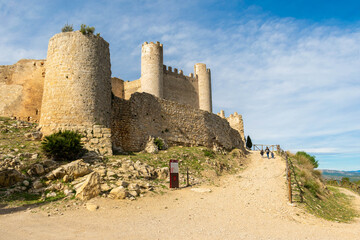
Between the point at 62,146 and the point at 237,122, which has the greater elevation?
the point at 237,122

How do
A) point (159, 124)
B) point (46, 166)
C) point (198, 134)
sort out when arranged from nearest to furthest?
point (46, 166)
point (159, 124)
point (198, 134)

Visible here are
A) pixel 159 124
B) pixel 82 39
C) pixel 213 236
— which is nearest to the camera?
pixel 213 236

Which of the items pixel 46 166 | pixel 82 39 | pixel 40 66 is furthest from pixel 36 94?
pixel 46 166

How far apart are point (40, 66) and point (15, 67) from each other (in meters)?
1.66

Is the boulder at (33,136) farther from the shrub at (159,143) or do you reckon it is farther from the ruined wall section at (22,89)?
the shrub at (159,143)

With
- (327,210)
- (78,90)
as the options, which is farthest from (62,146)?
(327,210)

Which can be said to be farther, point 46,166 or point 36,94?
point 36,94

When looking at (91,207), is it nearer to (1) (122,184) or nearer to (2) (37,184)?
(1) (122,184)

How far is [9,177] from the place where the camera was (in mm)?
9047

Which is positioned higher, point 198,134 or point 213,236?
point 198,134

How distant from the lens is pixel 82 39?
1473 cm

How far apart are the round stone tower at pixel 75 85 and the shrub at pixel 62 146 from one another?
163cm

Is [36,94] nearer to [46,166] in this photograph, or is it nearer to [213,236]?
[46,166]

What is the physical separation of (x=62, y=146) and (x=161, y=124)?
1020 cm
